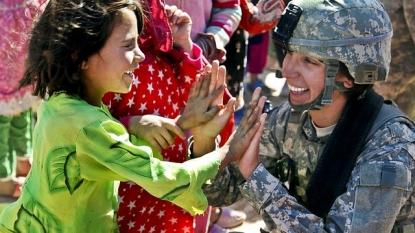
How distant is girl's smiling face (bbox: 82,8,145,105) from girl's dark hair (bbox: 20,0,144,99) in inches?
0.9

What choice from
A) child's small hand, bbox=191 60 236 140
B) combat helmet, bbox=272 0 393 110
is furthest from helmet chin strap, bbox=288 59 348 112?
child's small hand, bbox=191 60 236 140

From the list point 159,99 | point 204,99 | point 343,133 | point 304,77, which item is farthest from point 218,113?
point 343,133

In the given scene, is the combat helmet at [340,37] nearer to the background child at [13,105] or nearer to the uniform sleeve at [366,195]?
the uniform sleeve at [366,195]

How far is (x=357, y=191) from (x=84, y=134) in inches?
43.9

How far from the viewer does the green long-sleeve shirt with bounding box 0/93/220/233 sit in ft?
8.43

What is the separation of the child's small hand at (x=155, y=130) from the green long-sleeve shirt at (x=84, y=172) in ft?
0.67

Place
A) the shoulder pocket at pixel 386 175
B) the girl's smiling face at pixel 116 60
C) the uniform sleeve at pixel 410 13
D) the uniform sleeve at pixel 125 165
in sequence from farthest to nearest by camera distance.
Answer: the uniform sleeve at pixel 410 13 < the shoulder pocket at pixel 386 175 < the girl's smiling face at pixel 116 60 < the uniform sleeve at pixel 125 165

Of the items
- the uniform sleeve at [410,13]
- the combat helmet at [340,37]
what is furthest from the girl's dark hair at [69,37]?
the uniform sleeve at [410,13]

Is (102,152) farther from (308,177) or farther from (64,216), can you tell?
(308,177)

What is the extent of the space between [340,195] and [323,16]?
0.74 meters

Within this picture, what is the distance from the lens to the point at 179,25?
3.23m

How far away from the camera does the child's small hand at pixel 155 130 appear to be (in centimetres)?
294

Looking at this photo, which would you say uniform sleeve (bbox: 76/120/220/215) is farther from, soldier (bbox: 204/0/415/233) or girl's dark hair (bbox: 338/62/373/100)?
girl's dark hair (bbox: 338/62/373/100)

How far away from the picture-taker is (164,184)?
2.61 m
